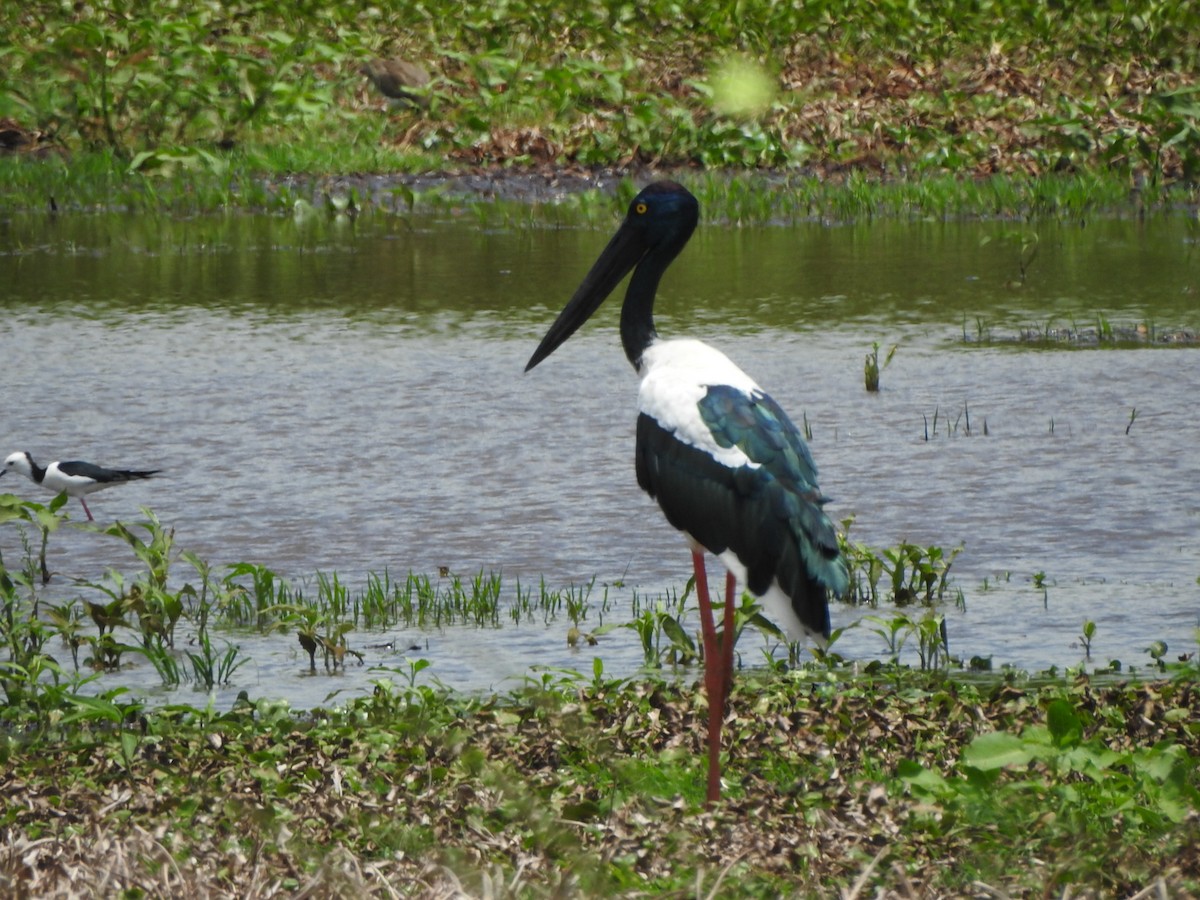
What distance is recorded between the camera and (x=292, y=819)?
457 centimetres

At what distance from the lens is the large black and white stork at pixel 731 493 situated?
4.95m

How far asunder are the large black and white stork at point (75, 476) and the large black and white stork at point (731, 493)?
2884 mm

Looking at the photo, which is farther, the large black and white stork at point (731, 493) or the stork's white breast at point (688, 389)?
the stork's white breast at point (688, 389)

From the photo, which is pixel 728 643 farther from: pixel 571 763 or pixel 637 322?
pixel 637 322

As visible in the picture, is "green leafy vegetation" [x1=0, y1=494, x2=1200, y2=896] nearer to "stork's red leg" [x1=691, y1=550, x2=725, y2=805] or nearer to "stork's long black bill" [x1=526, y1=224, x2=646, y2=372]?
"stork's red leg" [x1=691, y1=550, x2=725, y2=805]

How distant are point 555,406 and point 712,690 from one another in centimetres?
505

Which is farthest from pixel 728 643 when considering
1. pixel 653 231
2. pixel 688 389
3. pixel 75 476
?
pixel 75 476

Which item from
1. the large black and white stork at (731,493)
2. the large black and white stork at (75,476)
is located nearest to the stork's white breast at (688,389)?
the large black and white stork at (731,493)

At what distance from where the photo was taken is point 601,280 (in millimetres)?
6484

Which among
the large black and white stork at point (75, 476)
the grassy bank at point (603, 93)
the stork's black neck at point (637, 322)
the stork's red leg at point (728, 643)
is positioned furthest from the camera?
the grassy bank at point (603, 93)

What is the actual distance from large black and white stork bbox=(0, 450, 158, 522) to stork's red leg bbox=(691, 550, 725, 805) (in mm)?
3149

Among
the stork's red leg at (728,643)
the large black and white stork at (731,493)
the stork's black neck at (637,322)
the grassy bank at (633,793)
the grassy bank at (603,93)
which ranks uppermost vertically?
the grassy bank at (603,93)

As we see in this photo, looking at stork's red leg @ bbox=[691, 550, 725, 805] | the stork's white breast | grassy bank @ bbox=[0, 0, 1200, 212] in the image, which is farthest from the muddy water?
grassy bank @ bbox=[0, 0, 1200, 212]

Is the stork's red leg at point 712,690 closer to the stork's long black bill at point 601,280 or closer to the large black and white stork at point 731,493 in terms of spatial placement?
the large black and white stork at point 731,493
